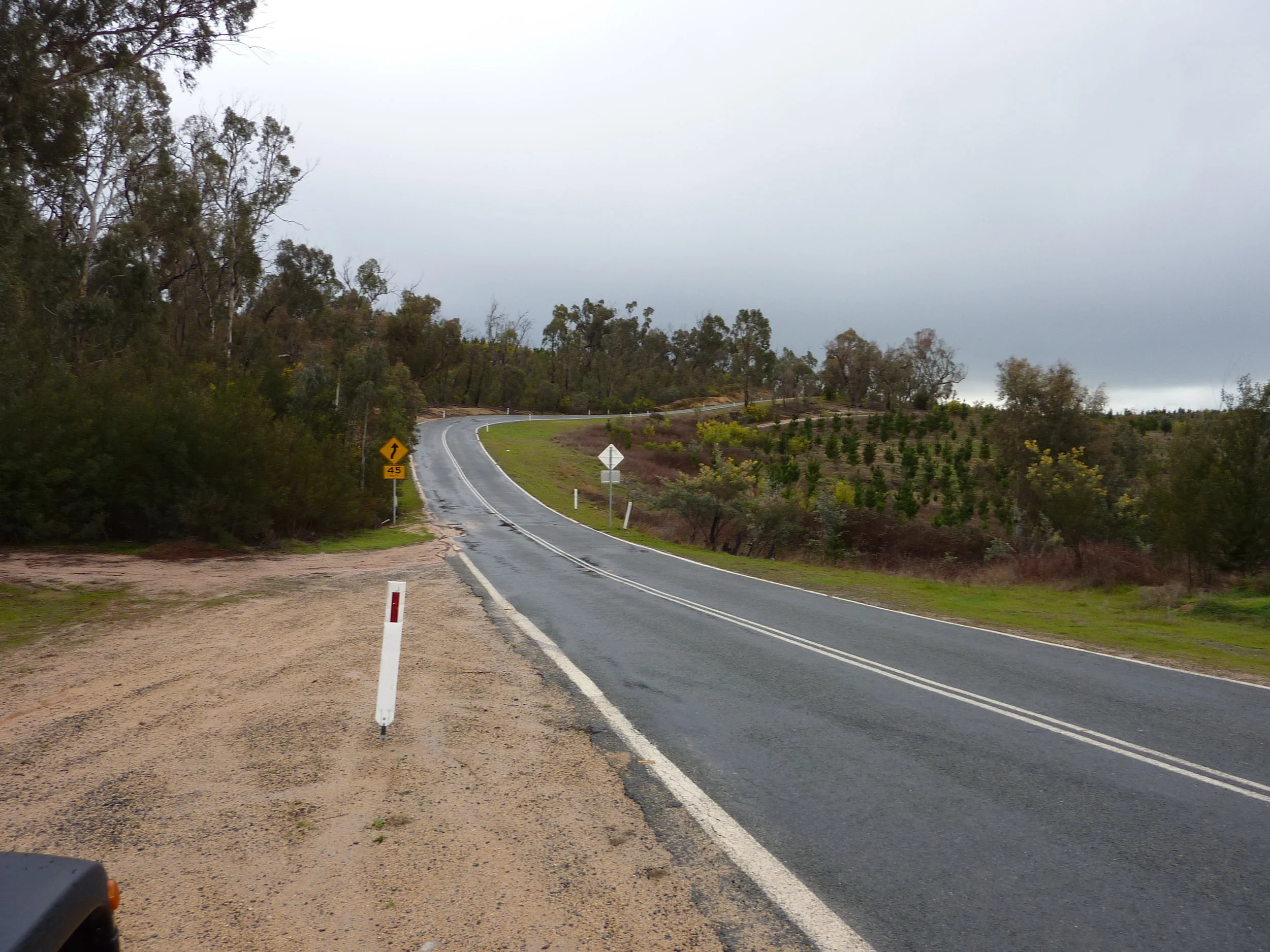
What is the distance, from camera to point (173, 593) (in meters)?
12.9

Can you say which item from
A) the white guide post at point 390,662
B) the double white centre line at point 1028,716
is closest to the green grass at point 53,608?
the white guide post at point 390,662

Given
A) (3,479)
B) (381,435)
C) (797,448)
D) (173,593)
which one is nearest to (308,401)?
(381,435)

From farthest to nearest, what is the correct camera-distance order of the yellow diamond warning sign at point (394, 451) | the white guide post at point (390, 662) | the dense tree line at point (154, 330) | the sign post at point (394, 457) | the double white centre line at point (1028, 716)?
1. the sign post at point (394, 457)
2. the yellow diamond warning sign at point (394, 451)
3. the dense tree line at point (154, 330)
4. the white guide post at point (390, 662)
5. the double white centre line at point (1028, 716)

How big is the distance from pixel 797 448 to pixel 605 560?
117 feet

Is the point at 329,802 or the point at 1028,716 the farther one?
the point at 1028,716

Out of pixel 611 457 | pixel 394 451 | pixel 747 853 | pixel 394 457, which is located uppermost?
pixel 611 457

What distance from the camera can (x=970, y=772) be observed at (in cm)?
541

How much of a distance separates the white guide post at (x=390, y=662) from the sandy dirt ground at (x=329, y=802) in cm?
16

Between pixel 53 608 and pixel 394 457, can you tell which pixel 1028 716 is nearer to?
pixel 53 608

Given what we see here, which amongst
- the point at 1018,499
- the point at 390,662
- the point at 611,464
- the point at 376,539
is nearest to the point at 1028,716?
the point at 390,662

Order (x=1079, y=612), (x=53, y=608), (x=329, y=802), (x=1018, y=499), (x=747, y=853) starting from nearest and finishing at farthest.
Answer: (x=747, y=853) → (x=329, y=802) → (x=53, y=608) → (x=1079, y=612) → (x=1018, y=499)

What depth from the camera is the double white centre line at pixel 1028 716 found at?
5.29m

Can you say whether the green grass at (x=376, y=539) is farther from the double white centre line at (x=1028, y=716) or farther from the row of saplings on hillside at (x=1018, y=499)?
the double white centre line at (x=1028, y=716)

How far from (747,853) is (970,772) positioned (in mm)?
2058
